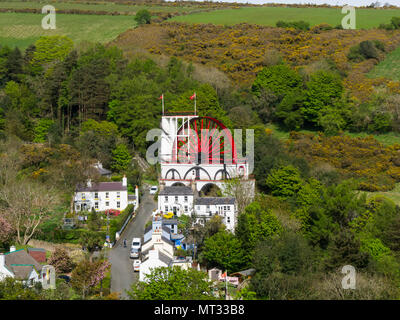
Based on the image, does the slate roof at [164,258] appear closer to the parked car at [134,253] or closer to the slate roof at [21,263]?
the parked car at [134,253]

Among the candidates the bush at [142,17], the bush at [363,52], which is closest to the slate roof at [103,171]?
the bush at [363,52]

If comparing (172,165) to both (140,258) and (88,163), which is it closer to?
(88,163)

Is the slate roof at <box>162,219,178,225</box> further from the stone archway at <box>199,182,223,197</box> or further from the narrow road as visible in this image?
the stone archway at <box>199,182,223,197</box>

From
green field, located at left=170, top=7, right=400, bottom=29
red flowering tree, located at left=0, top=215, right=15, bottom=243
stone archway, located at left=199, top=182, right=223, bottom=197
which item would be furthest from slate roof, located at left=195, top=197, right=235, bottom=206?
green field, located at left=170, top=7, right=400, bottom=29

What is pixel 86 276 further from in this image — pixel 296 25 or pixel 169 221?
pixel 296 25

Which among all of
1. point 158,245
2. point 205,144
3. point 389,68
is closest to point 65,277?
point 158,245
